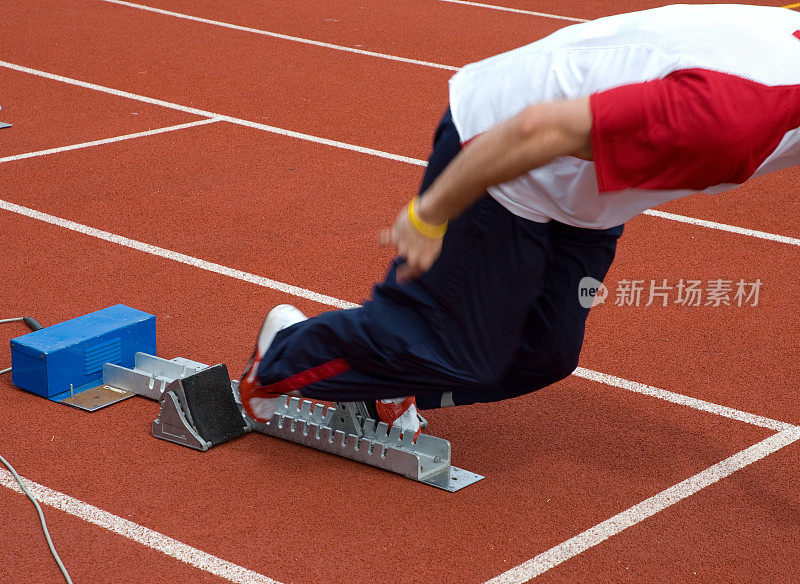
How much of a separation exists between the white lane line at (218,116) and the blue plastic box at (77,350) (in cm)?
318

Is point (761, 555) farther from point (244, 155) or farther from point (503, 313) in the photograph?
point (244, 155)

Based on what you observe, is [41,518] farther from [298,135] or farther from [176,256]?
[298,135]

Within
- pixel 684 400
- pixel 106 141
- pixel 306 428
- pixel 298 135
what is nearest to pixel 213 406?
pixel 306 428

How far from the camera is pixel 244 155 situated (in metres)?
7.05

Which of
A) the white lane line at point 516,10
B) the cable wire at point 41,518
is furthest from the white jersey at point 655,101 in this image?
the white lane line at point 516,10

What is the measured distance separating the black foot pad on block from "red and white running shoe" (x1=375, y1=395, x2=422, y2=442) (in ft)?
1.61

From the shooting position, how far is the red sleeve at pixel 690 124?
2.32 metres

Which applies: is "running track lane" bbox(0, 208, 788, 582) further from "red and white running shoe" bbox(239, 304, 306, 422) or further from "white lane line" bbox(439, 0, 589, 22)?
"white lane line" bbox(439, 0, 589, 22)

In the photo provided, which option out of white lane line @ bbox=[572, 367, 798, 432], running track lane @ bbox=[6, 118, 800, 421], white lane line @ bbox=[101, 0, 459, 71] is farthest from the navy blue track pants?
white lane line @ bbox=[101, 0, 459, 71]

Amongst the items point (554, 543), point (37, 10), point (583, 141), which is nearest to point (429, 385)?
point (554, 543)

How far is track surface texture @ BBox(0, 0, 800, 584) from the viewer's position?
3.23m

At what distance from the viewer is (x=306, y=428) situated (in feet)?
12.4

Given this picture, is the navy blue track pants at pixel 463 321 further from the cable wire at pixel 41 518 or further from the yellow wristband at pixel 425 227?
the cable wire at pixel 41 518

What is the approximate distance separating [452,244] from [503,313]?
0.25 meters
